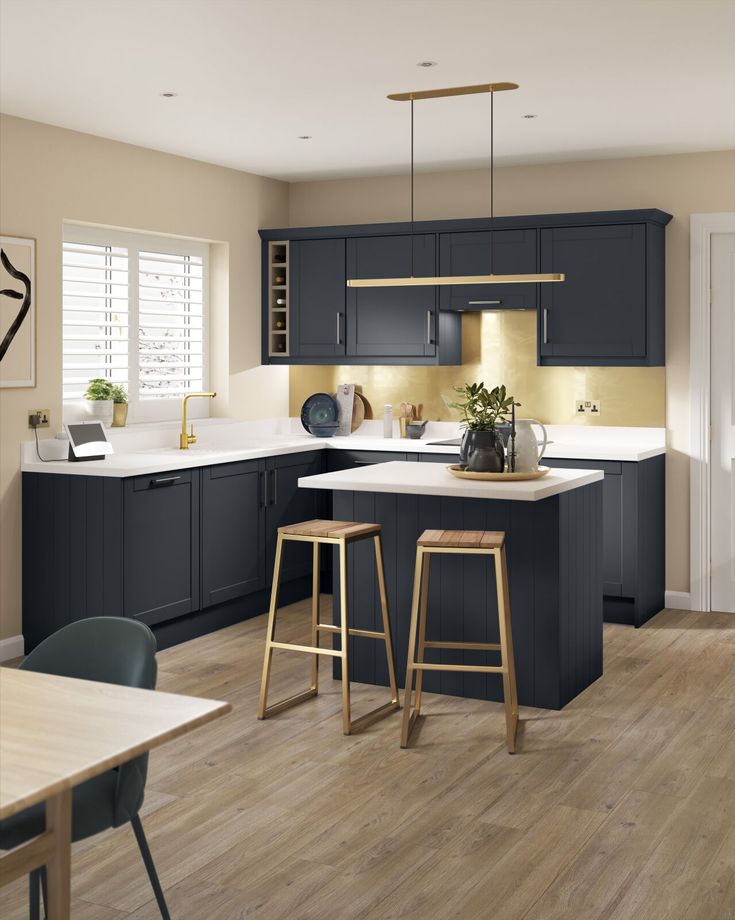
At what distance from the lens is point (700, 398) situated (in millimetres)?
6344

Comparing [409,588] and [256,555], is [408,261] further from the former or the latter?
[409,588]

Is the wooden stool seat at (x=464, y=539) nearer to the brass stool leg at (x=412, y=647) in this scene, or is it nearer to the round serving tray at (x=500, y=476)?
the brass stool leg at (x=412, y=647)

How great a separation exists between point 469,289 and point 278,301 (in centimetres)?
137

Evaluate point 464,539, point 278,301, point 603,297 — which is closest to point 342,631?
point 464,539

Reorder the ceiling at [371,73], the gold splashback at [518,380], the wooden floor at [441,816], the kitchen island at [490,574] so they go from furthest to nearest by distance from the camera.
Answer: the gold splashback at [518,380] < the kitchen island at [490,574] < the ceiling at [371,73] < the wooden floor at [441,816]

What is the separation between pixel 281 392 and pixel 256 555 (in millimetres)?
1661

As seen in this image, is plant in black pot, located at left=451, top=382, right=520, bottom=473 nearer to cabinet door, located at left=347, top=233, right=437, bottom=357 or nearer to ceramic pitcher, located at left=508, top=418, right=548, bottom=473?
ceramic pitcher, located at left=508, top=418, right=548, bottom=473

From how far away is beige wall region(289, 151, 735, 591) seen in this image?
6.32 metres

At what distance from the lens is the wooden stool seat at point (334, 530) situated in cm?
437

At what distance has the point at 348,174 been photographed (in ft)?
23.4

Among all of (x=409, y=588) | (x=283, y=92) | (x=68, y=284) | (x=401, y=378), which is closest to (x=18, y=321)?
(x=68, y=284)

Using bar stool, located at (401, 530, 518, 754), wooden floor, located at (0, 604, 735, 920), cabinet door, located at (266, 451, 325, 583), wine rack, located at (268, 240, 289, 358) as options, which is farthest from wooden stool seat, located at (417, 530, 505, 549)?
wine rack, located at (268, 240, 289, 358)

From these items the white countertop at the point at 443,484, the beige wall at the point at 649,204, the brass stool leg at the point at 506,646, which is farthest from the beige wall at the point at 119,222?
the brass stool leg at the point at 506,646

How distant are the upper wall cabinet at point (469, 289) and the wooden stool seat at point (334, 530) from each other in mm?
2324
